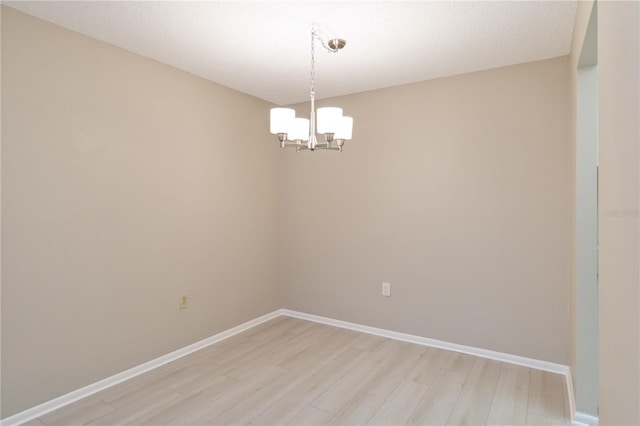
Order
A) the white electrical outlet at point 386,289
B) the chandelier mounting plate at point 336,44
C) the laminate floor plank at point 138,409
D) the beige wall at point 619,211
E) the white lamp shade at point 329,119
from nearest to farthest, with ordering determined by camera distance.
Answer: the beige wall at point 619,211 → the white lamp shade at point 329,119 → the laminate floor plank at point 138,409 → the chandelier mounting plate at point 336,44 → the white electrical outlet at point 386,289

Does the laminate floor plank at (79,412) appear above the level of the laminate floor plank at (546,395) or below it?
above

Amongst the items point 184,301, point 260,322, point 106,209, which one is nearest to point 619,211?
point 106,209

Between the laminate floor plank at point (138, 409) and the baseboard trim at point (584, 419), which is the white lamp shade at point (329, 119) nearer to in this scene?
the laminate floor plank at point (138, 409)

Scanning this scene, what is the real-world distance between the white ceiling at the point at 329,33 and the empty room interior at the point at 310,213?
2cm

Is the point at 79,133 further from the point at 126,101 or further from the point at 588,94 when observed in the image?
the point at 588,94

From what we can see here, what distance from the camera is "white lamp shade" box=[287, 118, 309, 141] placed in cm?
217

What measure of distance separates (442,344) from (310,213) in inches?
72.2

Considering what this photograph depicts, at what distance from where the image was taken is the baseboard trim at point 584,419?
212cm

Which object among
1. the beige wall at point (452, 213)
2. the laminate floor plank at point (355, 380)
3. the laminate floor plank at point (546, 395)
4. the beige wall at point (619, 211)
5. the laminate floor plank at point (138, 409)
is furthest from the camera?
the beige wall at point (452, 213)

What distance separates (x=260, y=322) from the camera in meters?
3.94

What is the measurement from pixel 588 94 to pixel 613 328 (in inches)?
65.4

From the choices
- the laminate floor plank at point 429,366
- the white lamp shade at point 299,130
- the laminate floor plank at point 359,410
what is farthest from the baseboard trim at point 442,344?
the white lamp shade at point 299,130

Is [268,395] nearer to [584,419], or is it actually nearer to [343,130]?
[343,130]

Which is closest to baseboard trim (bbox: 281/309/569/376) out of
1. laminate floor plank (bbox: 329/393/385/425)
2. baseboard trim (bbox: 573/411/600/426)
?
baseboard trim (bbox: 573/411/600/426)
